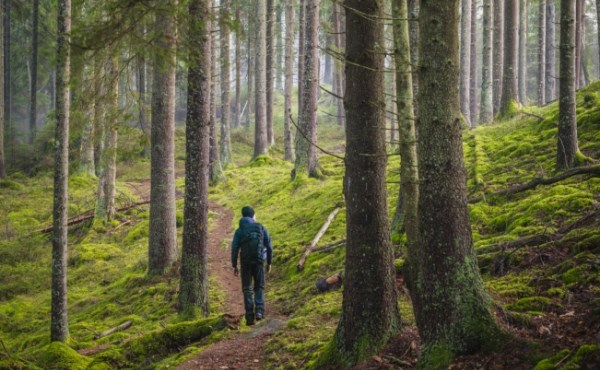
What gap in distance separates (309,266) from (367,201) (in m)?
5.35

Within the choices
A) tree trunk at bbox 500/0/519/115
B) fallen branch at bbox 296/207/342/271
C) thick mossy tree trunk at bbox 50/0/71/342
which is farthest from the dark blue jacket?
tree trunk at bbox 500/0/519/115

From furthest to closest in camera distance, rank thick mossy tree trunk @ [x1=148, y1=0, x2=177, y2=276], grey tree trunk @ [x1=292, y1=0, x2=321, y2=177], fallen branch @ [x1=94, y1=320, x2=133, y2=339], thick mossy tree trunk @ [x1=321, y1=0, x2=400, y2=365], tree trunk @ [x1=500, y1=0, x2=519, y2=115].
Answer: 1. grey tree trunk @ [x1=292, y1=0, x2=321, y2=177]
2. tree trunk @ [x1=500, y1=0, x2=519, y2=115]
3. thick mossy tree trunk @ [x1=148, y1=0, x2=177, y2=276]
4. fallen branch @ [x1=94, y1=320, x2=133, y2=339]
5. thick mossy tree trunk @ [x1=321, y1=0, x2=400, y2=365]

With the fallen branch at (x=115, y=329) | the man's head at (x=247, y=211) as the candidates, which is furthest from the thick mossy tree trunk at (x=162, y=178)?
the man's head at (x=247, y=211)

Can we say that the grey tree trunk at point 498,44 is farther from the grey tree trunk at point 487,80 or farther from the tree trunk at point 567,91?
the tree trunk at point 567,91

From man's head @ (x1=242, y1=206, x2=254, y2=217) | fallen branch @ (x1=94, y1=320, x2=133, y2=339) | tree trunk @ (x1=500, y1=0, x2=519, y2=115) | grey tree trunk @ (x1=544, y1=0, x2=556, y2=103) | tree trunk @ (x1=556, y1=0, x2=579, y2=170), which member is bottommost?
fallen branch @ (x1=94, y1=320, x2=133, y2=339)

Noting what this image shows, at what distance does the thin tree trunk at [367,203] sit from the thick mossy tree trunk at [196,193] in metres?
3.89

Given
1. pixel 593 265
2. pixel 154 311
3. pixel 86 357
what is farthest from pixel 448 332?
pixel 154 311

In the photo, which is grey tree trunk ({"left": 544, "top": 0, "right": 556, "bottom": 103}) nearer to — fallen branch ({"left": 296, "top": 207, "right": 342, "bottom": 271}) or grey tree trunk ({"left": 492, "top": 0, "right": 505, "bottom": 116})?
grey tree trunk ({"left": 492, "top": 0, "right": 505, "bottom": 116})

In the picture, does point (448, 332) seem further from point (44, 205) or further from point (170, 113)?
point (44, 205)

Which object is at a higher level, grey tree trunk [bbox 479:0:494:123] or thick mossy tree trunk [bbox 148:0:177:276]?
grey tree trunk [bbox 479:0:494:123]

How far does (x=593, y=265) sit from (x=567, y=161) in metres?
3.85

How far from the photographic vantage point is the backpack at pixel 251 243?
8805 mm

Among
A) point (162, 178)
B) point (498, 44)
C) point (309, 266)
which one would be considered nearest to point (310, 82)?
point (162, 178)

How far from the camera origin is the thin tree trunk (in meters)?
5.84
